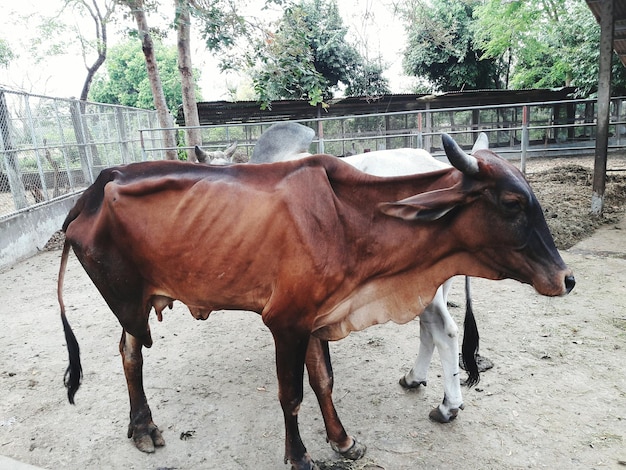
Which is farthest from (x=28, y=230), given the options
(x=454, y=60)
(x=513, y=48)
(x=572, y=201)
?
A: (x=513, y=48)

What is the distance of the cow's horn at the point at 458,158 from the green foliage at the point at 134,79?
29648 millimetres

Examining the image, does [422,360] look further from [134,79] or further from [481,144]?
[134,79]

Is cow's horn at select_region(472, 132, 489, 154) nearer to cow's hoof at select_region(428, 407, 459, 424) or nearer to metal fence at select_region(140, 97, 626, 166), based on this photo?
cow's hoof at select_region(428, 407, 459, 424)

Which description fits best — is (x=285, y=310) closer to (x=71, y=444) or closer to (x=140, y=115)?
(x=71, y=444)

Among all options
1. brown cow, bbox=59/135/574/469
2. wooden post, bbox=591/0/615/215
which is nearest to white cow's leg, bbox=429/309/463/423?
brown cow, bbox=59/135/574/469

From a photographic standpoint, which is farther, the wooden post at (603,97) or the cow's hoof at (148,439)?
the wooden post at (603,97)

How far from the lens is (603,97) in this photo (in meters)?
6.70

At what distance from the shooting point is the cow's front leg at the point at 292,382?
7.16 feet

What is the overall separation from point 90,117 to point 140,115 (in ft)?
10.4

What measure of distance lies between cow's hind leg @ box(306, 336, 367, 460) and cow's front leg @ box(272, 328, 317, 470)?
18 centimetres

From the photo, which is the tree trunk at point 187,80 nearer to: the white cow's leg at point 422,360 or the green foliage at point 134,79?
the white cow's leg at point 422,360

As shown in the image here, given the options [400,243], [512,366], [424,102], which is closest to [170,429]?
[400,243]

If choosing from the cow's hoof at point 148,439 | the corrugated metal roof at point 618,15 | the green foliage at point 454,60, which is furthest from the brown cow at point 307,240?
the green foliage at point 454,60

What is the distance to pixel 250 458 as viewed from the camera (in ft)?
8.49
